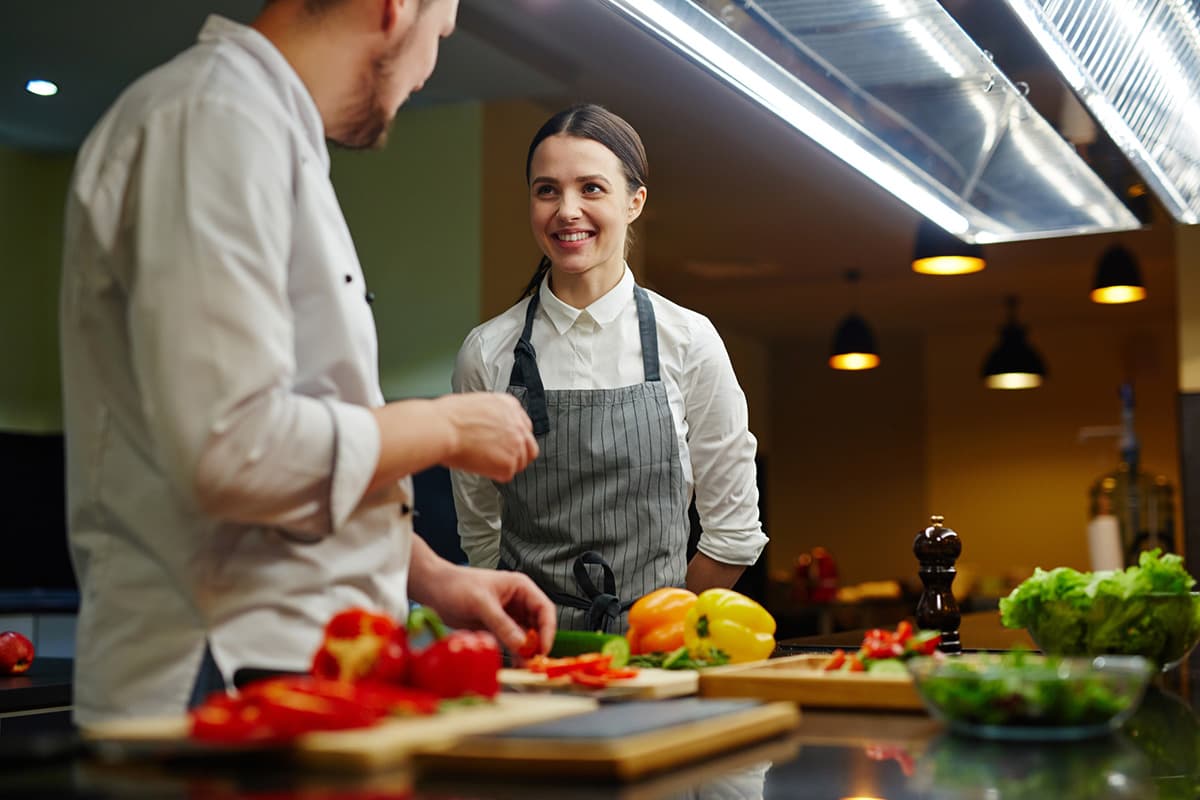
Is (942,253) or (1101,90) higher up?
(942,253)

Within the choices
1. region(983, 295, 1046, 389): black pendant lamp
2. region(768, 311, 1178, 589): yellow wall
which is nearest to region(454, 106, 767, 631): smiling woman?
region(983, 295, 1046, 389): black pendant lamp

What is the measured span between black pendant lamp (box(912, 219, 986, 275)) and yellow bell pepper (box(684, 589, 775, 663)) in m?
4.07

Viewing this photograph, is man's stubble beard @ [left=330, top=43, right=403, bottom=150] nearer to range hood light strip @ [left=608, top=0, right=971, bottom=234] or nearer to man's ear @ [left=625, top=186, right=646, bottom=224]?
range hood light strip @ [left=608, top=0, right=971, bottom=234]

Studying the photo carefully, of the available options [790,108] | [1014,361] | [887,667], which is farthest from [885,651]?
[1014,361]

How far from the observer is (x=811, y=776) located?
3.13 feet

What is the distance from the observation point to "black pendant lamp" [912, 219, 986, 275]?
17.9 feet

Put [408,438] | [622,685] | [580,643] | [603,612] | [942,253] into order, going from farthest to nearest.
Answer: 1. [942,253]
2. [603,612]
3. [580,643]
4. [622,685]
5. [408,438]

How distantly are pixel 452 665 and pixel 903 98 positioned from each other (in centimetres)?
156

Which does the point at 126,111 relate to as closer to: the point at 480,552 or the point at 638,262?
the point at 480,552

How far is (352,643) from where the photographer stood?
1020 mm

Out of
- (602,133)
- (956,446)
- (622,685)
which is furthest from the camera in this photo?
(956,446)

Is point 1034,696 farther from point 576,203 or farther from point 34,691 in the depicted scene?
point 34,691

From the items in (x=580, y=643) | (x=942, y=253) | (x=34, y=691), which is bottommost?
(x=34, y=691)

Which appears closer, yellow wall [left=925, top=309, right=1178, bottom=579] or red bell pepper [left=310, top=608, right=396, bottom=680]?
red bell pepper [left=310, top=608, right=396, bottom=680]
